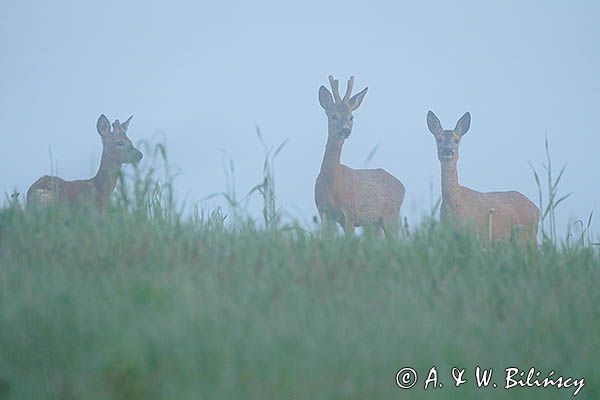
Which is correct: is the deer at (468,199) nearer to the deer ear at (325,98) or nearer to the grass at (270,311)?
the deer ear at (325,98)

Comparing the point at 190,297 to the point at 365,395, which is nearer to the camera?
the point at 365,395

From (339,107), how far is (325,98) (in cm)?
38

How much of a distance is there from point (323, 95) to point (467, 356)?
10.1 m

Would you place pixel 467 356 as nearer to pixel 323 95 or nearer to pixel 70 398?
pixel 70 398

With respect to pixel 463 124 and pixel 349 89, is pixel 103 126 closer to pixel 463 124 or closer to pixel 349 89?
pixel 349 89

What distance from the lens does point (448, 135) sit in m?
13.9

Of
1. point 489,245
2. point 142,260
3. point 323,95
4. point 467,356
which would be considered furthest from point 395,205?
point 467,356

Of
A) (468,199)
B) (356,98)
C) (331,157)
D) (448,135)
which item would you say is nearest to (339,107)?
(356,98)

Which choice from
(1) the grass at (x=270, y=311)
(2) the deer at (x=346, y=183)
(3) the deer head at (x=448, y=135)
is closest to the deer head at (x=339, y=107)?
(2) the deer at (x=346, y=183)

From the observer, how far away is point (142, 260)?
17.0 ft

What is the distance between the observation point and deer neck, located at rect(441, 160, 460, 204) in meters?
13.3

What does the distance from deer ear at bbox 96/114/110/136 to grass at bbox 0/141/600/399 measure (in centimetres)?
801

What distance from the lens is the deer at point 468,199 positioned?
13.2 metres

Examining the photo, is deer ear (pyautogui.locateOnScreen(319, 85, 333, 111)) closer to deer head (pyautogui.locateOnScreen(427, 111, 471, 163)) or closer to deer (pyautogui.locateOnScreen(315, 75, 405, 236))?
deer (pyautogui.locateOnScreen(315, 75, 405, 236))
